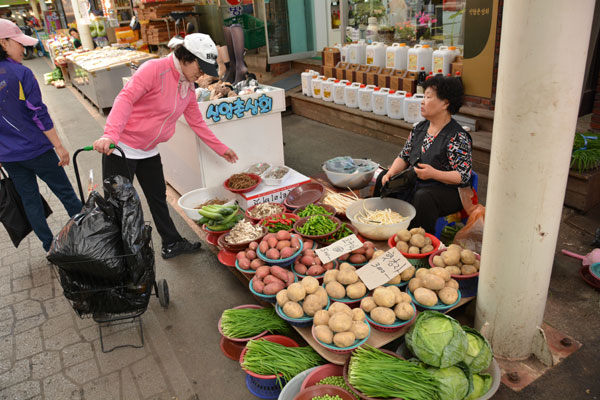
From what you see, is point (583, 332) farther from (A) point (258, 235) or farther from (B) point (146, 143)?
(B) point (146, 143)

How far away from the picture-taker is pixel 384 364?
2236 mm

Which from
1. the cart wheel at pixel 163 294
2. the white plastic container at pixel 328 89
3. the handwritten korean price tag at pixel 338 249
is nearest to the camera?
the handwritten korean price tag at pixel 338 249

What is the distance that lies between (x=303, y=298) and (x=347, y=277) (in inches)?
12.6

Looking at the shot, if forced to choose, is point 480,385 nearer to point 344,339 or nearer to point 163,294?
point 344,339

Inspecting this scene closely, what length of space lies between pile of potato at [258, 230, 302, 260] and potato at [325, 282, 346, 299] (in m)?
0.47

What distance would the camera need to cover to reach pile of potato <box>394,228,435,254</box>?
308 cm

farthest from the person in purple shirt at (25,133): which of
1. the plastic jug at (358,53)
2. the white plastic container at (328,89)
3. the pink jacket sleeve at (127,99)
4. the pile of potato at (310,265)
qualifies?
the plastic jug at (358,53)

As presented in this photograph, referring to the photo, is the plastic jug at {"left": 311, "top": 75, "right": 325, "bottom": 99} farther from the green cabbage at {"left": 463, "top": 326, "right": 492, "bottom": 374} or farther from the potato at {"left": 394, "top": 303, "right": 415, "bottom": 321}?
the green cabbage at {"left": 463, "top": 326, "right": 492, "bottom": 374}

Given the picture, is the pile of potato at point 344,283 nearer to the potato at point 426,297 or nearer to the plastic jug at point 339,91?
the potato at point 426,297

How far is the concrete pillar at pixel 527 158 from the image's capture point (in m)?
2.00

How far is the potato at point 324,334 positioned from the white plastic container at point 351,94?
5.84 m

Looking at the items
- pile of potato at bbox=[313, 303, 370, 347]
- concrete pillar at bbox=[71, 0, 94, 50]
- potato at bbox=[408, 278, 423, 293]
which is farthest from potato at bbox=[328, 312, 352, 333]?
concrete pillar at bbox=[71, 0, 94, 50]

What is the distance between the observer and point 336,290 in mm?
2746

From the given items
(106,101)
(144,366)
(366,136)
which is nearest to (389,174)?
(144,366)
